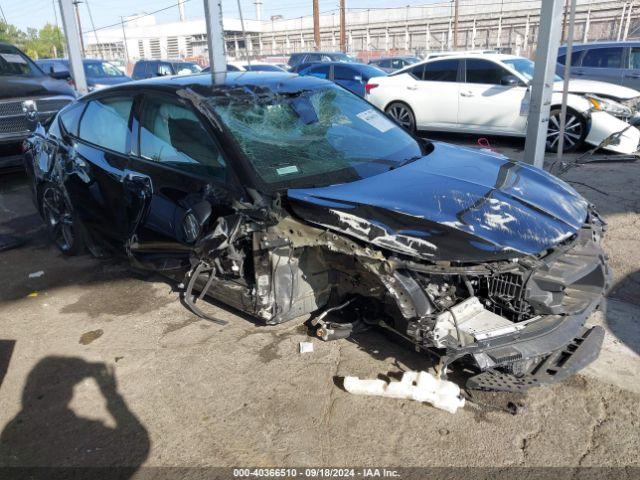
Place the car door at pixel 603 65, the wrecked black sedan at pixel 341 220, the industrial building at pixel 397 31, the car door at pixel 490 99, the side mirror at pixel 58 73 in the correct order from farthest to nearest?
the industrial building at pixel 397 31 < the car door at pixel 603 65 < the side mirror at pixel 58 73 < the car door at pixel 490 99 < the wrecked black sedan at pixel 341 220

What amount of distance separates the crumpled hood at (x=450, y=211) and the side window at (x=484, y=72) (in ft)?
19.3

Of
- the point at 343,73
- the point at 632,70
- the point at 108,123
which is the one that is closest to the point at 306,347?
the point at 108,123

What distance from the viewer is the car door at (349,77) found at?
1248cm

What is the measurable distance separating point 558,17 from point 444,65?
13.6 ft

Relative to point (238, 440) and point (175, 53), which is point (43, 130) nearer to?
point (238, 440)

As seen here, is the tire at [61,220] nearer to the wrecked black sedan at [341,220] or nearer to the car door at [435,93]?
the wrecked black sedan at [341,220]

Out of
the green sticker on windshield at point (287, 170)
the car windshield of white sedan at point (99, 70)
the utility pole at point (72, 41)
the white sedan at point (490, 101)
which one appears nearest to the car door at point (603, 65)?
the white sedan at point (490, 101)

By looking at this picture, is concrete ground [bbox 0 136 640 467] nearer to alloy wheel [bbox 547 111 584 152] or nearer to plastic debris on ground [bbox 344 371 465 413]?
plastic debris on ground [bbox 344 371 465 413]

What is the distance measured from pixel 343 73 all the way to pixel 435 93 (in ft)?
13.2

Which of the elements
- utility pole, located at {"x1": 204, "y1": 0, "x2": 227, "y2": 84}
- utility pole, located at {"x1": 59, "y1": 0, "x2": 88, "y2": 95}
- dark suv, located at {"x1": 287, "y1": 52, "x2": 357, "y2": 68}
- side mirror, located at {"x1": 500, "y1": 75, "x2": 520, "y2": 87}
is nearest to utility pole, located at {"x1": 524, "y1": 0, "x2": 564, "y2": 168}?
side mirror, located at {"x1": 500, "y1": 75, "x2": 520, "y2": 87}

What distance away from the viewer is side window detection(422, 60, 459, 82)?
9188mm

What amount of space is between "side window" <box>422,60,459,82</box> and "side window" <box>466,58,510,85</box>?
0.86ft

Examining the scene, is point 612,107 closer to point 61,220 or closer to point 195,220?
point 195,220

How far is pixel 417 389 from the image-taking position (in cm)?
283
